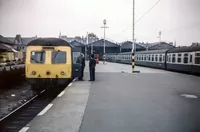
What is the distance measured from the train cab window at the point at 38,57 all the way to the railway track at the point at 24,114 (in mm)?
1751

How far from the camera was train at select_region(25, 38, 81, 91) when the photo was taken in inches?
403

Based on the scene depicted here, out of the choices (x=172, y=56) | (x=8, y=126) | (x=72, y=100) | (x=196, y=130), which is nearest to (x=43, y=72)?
(x=72, y=100)

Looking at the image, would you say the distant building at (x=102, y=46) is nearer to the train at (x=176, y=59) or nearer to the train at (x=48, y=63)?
the train at (x=176, y=59)

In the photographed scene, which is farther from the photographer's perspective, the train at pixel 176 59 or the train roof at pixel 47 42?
the train at pixel 176 59

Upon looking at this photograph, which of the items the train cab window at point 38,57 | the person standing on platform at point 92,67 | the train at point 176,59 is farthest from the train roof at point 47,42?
the train at point 176,59

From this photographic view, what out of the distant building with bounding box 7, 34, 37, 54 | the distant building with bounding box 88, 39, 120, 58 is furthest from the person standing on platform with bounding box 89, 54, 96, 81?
the distant building with bounding box 88, 39, 120, 58

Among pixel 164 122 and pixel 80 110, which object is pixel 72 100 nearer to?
pixel 80 110

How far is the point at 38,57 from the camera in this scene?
10.5 meters

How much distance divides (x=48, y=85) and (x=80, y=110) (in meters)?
4.20

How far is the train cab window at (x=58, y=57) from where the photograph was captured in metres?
10.5

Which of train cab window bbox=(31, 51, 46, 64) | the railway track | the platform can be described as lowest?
the railway track

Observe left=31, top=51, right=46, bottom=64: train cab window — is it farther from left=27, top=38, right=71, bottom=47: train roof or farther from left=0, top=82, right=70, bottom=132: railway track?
left=0, top=82, right=70, bottom=132: railway track

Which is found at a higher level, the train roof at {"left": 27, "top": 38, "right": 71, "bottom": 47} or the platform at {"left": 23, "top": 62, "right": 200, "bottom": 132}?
the train roof at {"left": 27, "top": 38, "right": 71, "bottom": 47}

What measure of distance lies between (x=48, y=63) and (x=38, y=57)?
0.57m
